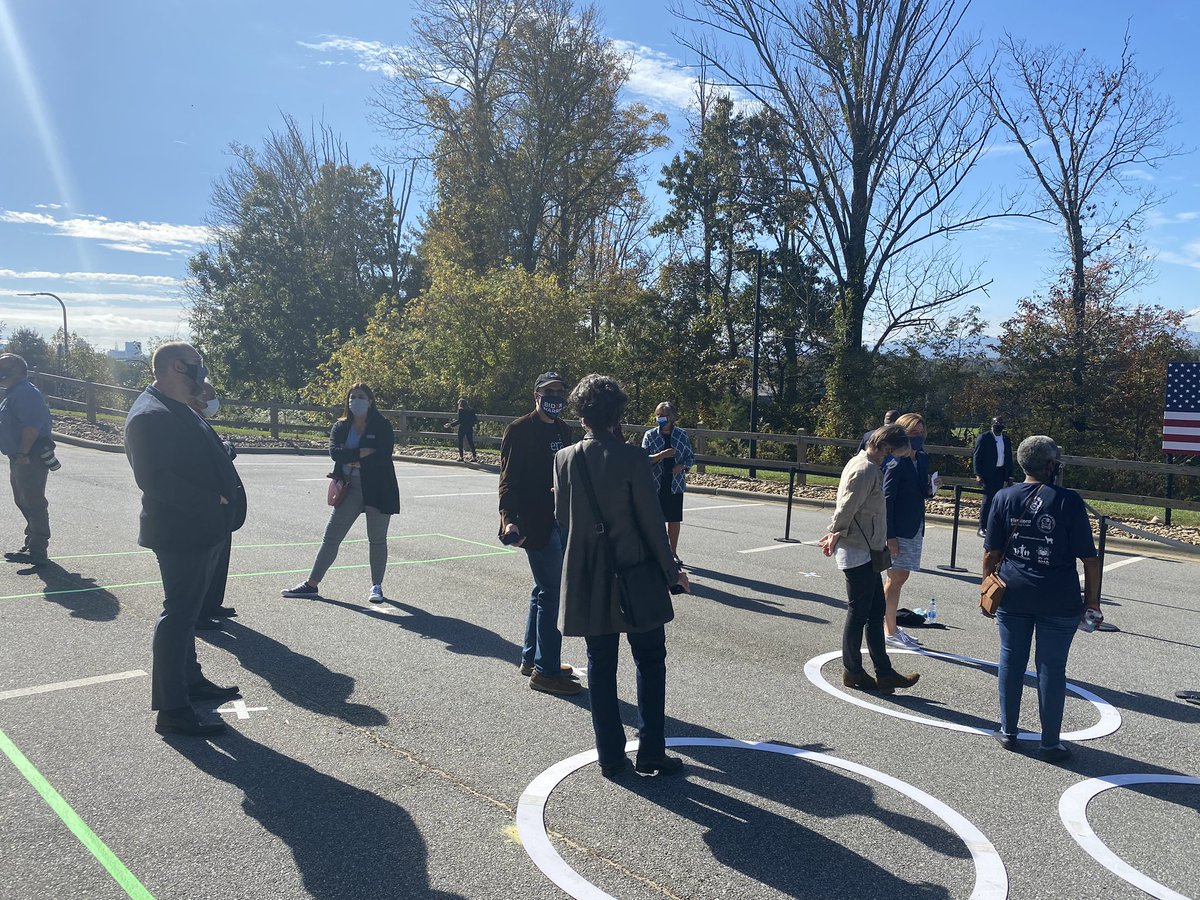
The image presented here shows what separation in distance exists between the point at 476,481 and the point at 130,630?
12549mm

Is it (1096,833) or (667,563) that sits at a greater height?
(667,563)

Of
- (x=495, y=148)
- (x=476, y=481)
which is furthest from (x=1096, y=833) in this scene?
(x=495, y=148)

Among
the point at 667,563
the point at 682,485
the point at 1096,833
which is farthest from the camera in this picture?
the point at 682,485

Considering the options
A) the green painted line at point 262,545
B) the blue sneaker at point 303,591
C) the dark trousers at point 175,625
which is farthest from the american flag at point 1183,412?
the dark trousers at point 175,625

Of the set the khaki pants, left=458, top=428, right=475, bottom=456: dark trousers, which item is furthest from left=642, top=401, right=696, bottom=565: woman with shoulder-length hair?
left=458, top=428, right=475, bottom=456: dark trousers

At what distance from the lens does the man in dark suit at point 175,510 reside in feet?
15.1

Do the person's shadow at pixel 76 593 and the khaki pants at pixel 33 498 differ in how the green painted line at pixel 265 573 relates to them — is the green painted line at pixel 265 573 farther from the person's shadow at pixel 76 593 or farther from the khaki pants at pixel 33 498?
the khaki pants at pixel 33 498

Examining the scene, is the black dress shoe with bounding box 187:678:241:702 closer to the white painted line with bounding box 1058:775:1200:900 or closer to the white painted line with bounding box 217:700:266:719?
the white painted line with bounding box 217:700:266:719

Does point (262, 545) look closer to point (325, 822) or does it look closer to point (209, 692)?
point (209, 692)

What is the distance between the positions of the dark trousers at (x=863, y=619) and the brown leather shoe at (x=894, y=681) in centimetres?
3

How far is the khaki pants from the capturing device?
27.2ft

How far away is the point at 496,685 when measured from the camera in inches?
218

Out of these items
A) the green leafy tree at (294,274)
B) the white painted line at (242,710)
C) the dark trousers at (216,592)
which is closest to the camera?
the white painted line at (242,710)

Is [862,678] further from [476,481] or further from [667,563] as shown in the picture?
[476,481]
